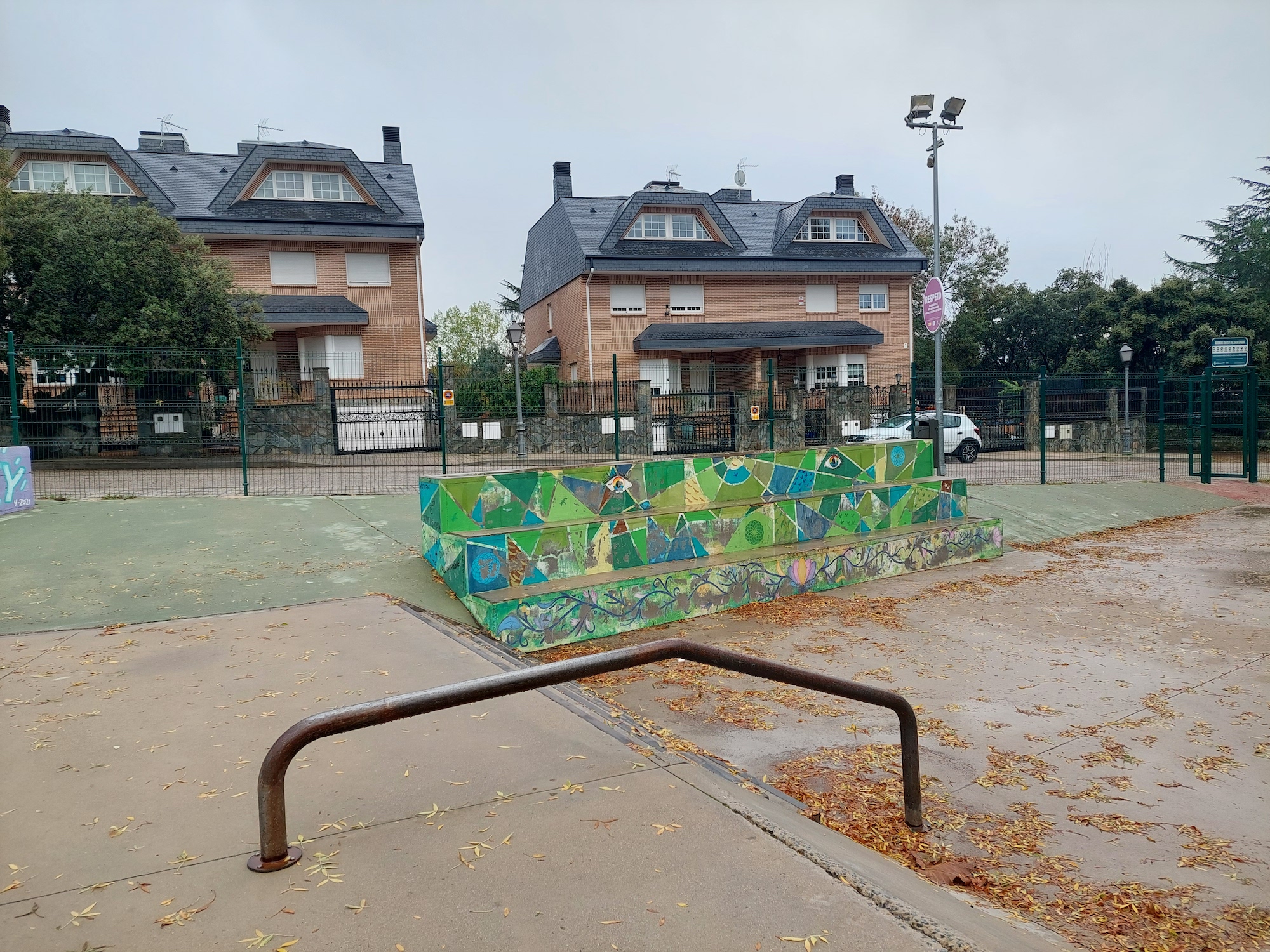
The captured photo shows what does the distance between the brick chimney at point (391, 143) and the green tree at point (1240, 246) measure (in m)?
38.6

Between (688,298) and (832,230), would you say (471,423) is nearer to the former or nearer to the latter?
(688,298)

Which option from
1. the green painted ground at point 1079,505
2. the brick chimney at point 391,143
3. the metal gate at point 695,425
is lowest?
the green painted ground at point 1079,505

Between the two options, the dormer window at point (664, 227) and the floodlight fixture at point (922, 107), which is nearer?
the floodlight fixture at point (922, 107)

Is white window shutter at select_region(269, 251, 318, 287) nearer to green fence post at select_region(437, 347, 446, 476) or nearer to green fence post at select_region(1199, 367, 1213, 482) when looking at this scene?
green fence post at select_region(437, 347, 446, 476)

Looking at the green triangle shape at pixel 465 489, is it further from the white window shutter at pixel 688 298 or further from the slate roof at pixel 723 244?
the white window shutter at pixel 688 298

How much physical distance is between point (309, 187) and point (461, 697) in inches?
1173

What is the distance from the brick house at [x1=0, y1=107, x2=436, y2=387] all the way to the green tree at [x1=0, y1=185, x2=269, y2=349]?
5.77m

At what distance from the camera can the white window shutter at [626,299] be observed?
106 ft

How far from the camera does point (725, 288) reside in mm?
33656

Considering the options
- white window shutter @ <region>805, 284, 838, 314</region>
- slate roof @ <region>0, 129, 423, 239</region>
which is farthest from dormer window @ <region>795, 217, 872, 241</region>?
slate roof @ <region>0, 129, 423, 239</region>

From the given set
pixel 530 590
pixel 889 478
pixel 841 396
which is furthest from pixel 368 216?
pixel 530 590

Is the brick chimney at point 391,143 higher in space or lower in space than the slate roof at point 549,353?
higher

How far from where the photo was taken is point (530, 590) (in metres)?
7.39

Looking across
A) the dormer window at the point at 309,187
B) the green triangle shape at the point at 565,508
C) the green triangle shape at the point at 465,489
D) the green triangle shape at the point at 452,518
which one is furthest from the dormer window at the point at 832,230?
the green triangle shape at the point at 452,518
